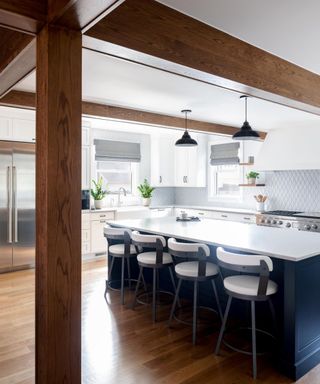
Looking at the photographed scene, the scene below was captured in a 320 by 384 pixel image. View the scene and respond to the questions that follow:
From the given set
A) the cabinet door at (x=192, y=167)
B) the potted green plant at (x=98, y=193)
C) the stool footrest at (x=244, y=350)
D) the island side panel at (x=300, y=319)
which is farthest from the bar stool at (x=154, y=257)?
the cabinet door at (x=192, y=167)

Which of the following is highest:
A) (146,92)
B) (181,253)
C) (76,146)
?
(146,92)

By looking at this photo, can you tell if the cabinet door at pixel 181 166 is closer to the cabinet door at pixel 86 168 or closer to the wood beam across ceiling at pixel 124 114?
the wood beam across ceiling at pixel 124 114

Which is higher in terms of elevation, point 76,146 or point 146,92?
point 146,92

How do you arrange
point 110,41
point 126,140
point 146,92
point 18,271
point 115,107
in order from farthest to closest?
point 126,140 → point 18,271 → point 115,107 → point 146,92 → point 110,41

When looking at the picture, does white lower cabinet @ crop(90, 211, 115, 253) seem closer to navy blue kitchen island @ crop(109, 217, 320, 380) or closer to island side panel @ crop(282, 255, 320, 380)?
navy blue kitchen island @ crop(109, 217, 320, 380)

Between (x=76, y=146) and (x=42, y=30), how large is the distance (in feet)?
1.98

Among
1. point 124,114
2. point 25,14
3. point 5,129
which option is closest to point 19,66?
point 25,14

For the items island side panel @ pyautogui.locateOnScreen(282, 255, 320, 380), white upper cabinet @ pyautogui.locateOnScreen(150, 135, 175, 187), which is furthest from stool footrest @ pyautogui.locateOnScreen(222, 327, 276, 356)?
white upper cabinet @ pyautogui.locateOnScreen(150, 135, 175, 187)

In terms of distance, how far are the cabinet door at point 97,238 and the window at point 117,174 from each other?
1.21m

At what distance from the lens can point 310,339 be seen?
8.53 ft

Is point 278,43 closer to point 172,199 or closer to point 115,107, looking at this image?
point 115,107

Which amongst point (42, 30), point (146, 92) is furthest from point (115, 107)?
point (42, 30)

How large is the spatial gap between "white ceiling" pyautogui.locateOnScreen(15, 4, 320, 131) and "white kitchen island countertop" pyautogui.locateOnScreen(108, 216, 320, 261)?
1519 mm

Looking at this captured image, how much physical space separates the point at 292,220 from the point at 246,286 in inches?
123
